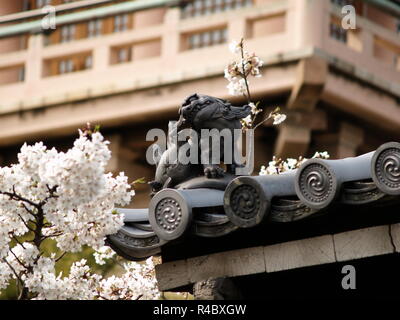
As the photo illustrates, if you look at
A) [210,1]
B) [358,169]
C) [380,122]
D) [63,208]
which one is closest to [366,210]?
[358,169]

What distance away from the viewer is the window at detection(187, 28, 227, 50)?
840 inches

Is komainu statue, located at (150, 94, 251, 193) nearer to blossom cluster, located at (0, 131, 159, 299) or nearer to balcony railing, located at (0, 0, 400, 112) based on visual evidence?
blossom cluster, located at (0, 131, 159, 299)

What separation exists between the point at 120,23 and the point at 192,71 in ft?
10.3

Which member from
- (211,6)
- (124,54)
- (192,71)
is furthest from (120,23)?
(192,71)

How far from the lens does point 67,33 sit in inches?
914

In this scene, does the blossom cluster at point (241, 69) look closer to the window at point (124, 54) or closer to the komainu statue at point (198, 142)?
the komainu statue at point (198, 142)

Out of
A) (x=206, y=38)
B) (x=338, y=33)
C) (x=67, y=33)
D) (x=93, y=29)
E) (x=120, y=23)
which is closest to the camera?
(x=338, y=33)

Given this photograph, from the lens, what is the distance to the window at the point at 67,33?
23141 millimetres

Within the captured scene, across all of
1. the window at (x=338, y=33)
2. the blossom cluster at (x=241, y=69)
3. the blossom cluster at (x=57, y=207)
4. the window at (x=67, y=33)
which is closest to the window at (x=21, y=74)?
the window at (x=67, y=33)

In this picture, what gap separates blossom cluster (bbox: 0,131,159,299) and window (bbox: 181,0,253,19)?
461 inches

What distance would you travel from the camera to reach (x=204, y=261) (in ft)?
33.9

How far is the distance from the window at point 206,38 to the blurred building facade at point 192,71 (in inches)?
1.4

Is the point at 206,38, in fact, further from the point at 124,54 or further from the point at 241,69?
the point at 241,69

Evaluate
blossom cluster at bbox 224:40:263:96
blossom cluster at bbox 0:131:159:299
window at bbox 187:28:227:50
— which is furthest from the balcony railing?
blossom cluster at bbox 0:131:159:299
